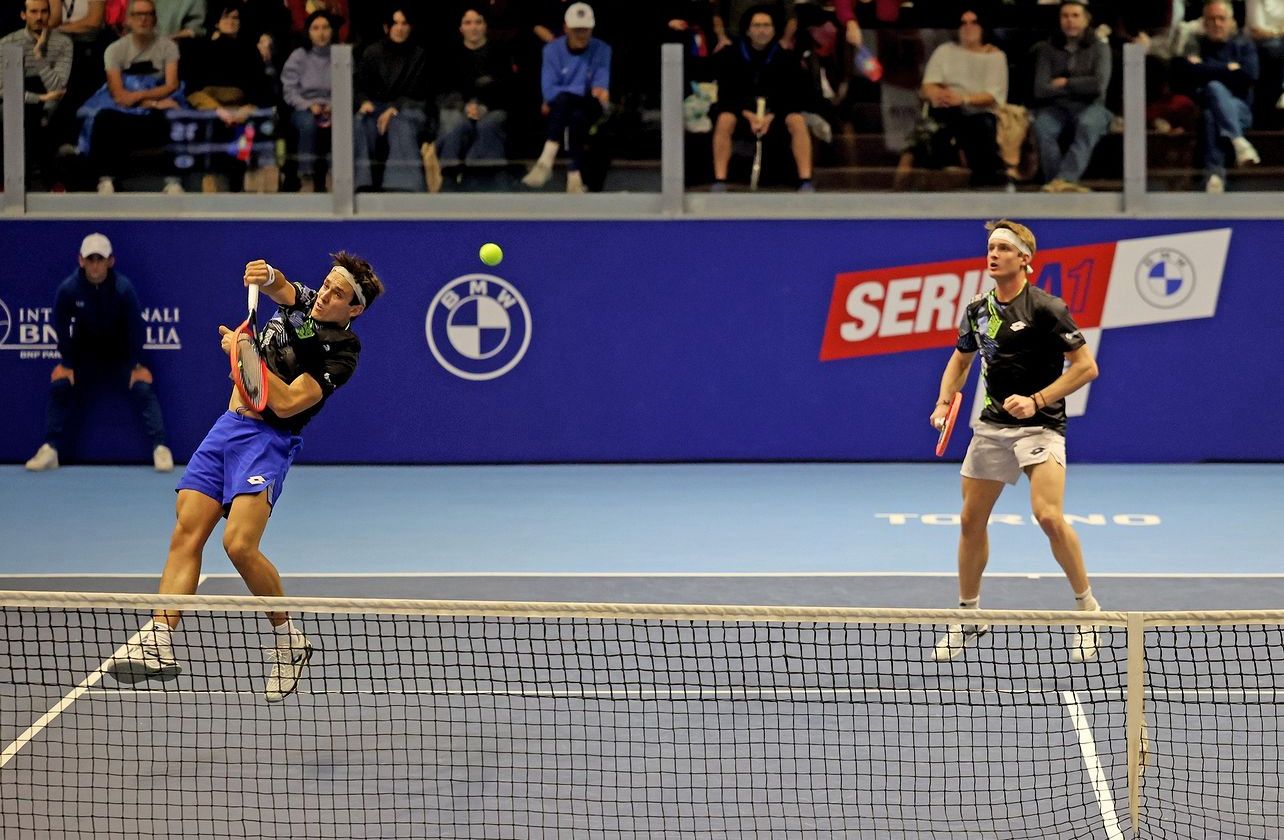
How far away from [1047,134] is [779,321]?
258 centimetres

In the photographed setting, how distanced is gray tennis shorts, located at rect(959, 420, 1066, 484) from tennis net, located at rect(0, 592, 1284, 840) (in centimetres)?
87

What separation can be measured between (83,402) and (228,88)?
2.77m

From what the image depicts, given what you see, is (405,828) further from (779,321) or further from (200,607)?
(779,321)

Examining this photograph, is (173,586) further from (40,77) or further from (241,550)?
(40,77)

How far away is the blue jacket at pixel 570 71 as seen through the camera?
13562mm

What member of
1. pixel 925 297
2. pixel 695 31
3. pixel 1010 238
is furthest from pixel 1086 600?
pixel 695 31

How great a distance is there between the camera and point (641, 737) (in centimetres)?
684

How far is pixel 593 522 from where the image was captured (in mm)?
11688

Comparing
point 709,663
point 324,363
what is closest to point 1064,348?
point 709,663

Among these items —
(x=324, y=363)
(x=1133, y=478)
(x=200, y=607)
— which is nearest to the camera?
(x=200, y=607)

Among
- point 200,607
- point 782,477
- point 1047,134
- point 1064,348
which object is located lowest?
point 782,477

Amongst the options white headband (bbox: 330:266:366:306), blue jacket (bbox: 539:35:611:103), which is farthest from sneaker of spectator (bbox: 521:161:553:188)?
white headband (bbox: 330:266:366:306)

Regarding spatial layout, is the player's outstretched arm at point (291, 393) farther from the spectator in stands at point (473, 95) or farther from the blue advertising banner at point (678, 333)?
the spectator in stands at point (473, 95)

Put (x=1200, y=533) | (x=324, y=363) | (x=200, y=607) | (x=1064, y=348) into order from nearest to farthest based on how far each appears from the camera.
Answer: (x=200, y=607), (x=324, y=363), (x=1064, y=348), (x=1200, y=533)
